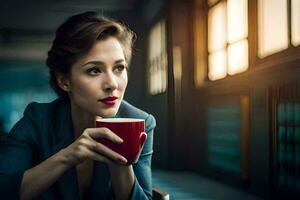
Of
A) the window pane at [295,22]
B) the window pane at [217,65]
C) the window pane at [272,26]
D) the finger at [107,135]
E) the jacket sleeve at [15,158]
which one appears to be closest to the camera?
the finger at [107,135]

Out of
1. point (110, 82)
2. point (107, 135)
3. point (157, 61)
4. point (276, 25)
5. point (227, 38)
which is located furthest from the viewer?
point (227, 38)

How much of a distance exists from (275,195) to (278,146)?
0.19 meters

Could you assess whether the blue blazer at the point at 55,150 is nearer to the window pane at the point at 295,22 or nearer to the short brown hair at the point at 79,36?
the short brown hair at the point at 79,36

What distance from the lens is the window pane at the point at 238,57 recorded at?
1792mm

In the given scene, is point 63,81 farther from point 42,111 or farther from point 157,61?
point 157,61

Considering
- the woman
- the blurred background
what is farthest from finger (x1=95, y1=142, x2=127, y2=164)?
the blurred background

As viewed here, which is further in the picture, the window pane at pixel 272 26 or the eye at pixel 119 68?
the window pane at pixel 272 26

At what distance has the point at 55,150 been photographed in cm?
69

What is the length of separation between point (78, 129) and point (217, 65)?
58.5 inches

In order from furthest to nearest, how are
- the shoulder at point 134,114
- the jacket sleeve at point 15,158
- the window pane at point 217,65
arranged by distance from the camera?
the window pane at point 217,65 → the shoulder at point 134,114 → the jacket sleeve at point 15,158

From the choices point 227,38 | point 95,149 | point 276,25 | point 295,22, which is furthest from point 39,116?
point 227,38

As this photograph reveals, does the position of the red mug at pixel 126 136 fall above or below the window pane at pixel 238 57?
below

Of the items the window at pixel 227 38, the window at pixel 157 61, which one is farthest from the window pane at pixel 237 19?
the window at pixel 157 61

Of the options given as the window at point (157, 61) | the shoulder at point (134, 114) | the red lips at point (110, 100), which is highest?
the window at point (157, 61)
